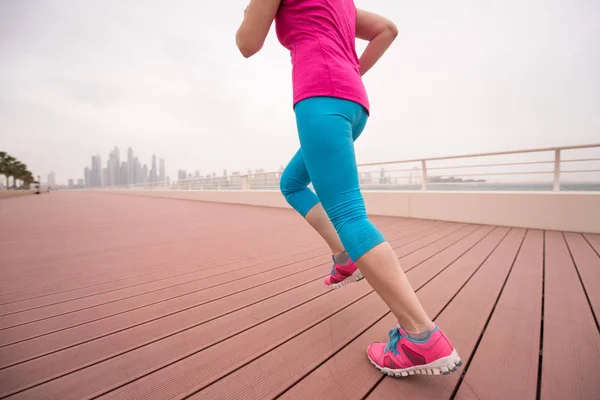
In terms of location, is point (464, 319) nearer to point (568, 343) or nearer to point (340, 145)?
point (568, 343)

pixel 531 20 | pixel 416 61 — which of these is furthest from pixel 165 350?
pixel 416 61

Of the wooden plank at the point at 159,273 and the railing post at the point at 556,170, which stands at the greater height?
the railing post at the point at 556,170

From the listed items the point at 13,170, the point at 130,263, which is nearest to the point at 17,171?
the point at 13,170

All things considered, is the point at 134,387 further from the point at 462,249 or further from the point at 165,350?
the point at 462,249

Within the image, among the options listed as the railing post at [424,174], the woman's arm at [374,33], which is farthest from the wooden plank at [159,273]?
the railing post at [424,174]

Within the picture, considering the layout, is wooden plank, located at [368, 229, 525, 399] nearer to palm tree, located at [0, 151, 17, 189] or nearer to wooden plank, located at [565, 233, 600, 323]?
wooden plank, located at [565, 233, 600, 323]

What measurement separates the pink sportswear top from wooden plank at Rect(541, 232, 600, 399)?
87cm

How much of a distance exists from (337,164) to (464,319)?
0.83 metres

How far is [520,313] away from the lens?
0.98m

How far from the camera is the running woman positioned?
1.90 ft

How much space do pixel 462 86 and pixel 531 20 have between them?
43.3 ft

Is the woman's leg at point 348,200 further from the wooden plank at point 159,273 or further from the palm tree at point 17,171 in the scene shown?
the palm tree at point 17,171

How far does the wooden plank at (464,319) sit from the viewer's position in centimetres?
60

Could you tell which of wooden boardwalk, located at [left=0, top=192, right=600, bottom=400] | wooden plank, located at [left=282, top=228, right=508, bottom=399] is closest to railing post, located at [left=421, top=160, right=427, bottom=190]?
wooden boardwalk, located at [left=0, top=192, right=600, bottom=400]
